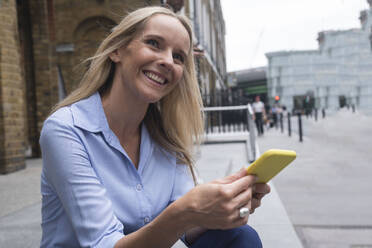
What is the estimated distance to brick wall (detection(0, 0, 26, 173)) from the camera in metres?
5.73

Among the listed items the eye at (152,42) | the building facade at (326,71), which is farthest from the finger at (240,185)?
the building facade at (326,71)

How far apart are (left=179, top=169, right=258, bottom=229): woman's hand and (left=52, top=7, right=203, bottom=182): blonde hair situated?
678mm

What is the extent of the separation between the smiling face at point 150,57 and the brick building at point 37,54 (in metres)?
0.68

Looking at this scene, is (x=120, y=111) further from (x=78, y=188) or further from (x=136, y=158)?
(x=78, y=188)

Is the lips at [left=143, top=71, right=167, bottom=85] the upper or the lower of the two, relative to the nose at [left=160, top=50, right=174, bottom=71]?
lower

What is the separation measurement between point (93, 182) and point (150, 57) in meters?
0.57

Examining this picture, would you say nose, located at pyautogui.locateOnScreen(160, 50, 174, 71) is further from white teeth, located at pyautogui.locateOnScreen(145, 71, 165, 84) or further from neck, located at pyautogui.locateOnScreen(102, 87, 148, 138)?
neck, located at pyautogui.locateOnScreen(102, 87, 148, 138)

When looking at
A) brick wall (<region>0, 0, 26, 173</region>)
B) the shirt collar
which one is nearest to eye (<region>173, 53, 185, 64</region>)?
the shirt collar

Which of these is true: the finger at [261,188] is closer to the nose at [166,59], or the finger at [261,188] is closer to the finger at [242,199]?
the finger at [242,199]

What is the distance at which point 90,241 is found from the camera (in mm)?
1168

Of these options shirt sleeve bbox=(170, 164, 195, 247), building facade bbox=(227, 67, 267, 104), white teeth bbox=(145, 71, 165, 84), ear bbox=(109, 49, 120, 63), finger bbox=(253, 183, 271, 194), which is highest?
building facade bbox=(227, 67, 267, 104)

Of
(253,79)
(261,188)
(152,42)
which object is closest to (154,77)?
(152,42)

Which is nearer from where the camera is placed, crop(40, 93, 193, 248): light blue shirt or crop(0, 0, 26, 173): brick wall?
crop(40, 93, 193, 248): light blue shirt

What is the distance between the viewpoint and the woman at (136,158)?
3.70 ft
